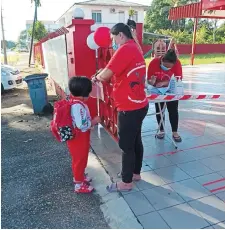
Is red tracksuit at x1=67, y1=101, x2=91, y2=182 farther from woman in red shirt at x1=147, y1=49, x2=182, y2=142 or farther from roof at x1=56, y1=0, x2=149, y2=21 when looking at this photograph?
roof at x1=56, y1=0, x2=149, y2=21

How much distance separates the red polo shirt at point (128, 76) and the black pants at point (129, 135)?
2.8 inches

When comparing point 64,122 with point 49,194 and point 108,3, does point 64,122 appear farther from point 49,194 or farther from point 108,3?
point 108,3

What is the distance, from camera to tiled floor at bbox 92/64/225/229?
96.8 inches

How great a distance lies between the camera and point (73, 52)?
4.60m

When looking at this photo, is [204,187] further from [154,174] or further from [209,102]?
[209,102]

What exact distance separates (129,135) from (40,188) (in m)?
1.29

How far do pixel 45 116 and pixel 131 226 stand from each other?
13.6 ft

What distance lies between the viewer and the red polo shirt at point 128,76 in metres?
2.38

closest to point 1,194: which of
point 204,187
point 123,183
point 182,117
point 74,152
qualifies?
point 74,152

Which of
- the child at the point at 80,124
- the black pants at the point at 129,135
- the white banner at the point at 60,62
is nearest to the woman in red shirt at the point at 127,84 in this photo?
the black pants at the point at 129,135

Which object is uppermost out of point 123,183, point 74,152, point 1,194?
point 74,152

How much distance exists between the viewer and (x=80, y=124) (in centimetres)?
268

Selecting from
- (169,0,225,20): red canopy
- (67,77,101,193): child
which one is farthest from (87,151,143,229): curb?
(169,0,225,20): red canopy

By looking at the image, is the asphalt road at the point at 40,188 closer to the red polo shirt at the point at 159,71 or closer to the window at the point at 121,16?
the red polo shirt at the point at 159,71
